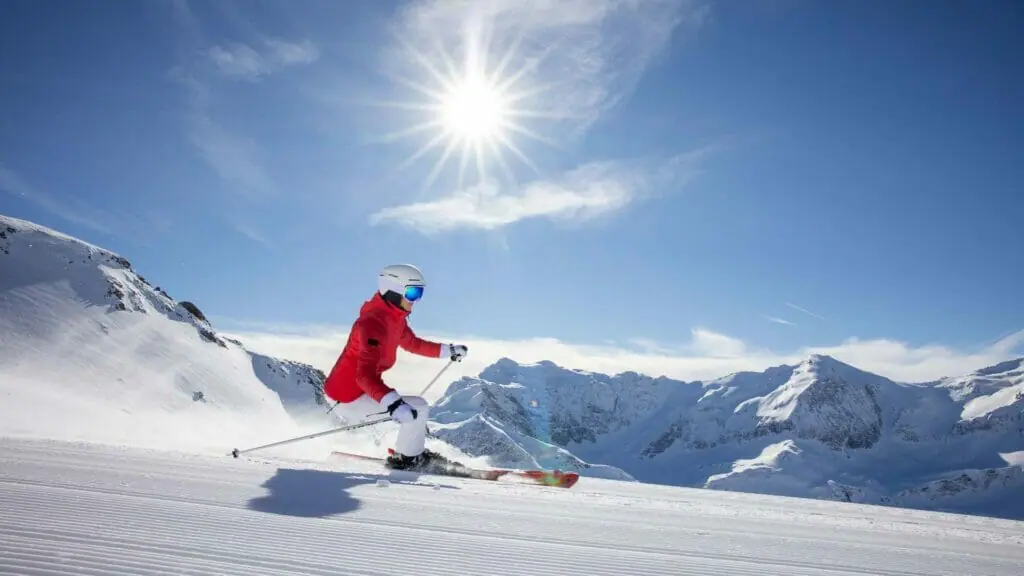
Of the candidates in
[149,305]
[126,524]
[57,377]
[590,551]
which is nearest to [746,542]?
[590,551]

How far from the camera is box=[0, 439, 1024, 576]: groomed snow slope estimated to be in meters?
2.07

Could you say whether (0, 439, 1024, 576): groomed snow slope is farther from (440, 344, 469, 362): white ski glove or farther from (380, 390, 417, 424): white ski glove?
(440, 344, 469, 362): white ski glove

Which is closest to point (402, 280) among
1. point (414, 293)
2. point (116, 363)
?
point (414, 293)

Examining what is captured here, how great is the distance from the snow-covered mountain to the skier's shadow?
21.2 feet

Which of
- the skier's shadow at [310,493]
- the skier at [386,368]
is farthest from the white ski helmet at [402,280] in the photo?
the skier's shadow at [310,493]

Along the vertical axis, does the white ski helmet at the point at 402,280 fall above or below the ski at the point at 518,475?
above

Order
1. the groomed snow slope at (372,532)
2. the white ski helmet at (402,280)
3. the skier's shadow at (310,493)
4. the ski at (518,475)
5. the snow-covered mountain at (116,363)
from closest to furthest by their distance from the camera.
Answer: the groomed snow slope at (372,532) → the skier's shadow at (310,493) → the ski at (518,475) → the white ski helmet at (402,280) → the snow-covered mountain at (116,363)

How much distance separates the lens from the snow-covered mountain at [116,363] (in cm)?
1204

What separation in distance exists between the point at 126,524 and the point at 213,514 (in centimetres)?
35

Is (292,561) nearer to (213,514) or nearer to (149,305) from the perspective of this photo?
(213,514)

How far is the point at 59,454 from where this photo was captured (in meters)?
3.84

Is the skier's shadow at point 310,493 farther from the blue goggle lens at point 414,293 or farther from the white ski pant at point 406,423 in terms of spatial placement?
the blue goggle lens at point 414,293

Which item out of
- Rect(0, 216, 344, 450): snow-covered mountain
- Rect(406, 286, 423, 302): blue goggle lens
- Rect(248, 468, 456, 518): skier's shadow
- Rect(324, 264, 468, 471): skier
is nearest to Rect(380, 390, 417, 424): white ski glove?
Rect(324, 264, 468, 471): skier

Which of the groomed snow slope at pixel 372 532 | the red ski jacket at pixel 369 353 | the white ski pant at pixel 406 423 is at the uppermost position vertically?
the red ski jacket at pixel 369 353
